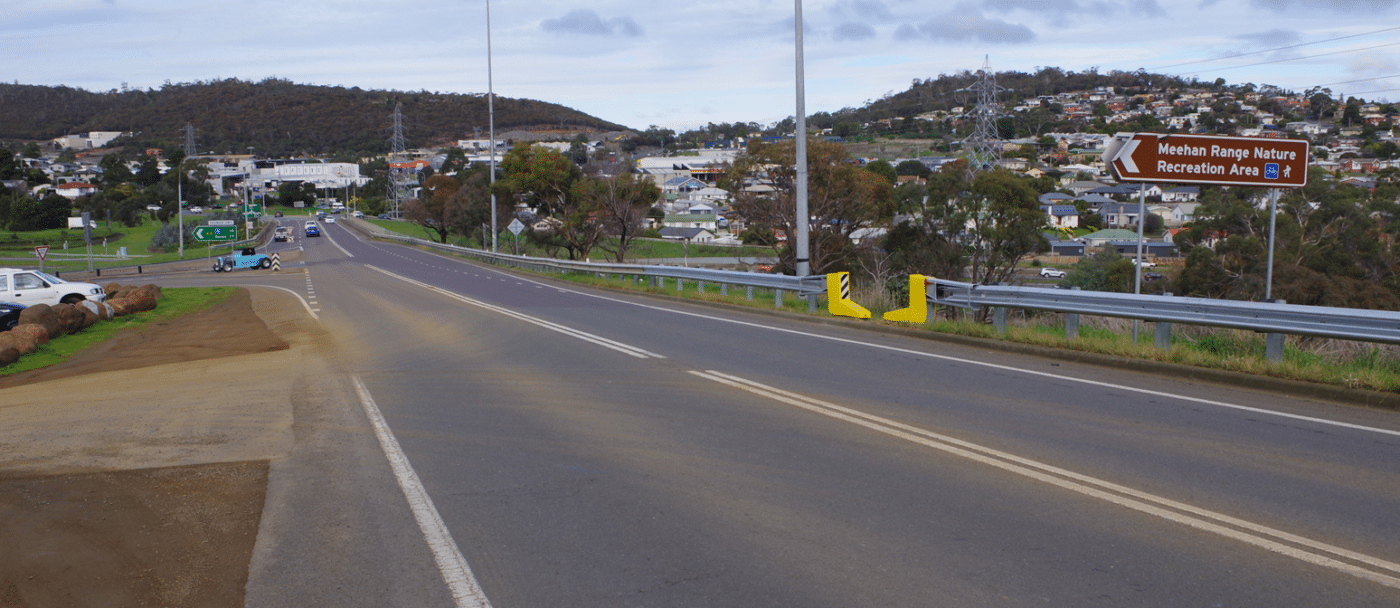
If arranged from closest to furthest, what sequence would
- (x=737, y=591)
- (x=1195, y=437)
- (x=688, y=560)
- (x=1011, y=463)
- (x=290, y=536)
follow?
(x=737, y=591) → (x=688, y=560) → (x=290, y=536) → (x=1011, y=463) → (x=1195, y=437)

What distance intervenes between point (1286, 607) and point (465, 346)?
42.3ft

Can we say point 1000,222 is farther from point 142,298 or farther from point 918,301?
point 142,298

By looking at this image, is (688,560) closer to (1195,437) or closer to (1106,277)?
(1195,437)

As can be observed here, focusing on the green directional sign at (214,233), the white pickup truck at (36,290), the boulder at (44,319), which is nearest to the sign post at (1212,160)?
the boulder at (44,319)

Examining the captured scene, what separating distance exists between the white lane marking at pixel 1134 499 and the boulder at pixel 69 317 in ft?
58.4

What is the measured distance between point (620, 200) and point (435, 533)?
1629 inches

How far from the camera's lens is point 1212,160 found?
13.5 metres

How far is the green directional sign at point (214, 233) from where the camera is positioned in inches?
2408

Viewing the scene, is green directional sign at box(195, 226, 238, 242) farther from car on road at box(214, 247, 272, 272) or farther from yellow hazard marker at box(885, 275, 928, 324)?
yellow hazard marker at box(885, 275, 928, 324)

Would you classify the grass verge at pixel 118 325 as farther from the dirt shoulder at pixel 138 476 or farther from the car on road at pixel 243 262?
the car on road at pixel 243 262

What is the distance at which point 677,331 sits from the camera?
16656 mm

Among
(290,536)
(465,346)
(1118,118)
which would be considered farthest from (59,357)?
(1118,118)

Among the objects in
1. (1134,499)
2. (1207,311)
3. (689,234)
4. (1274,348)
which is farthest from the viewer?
(689,234)

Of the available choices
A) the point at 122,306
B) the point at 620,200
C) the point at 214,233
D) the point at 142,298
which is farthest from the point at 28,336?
the point at 214,233
